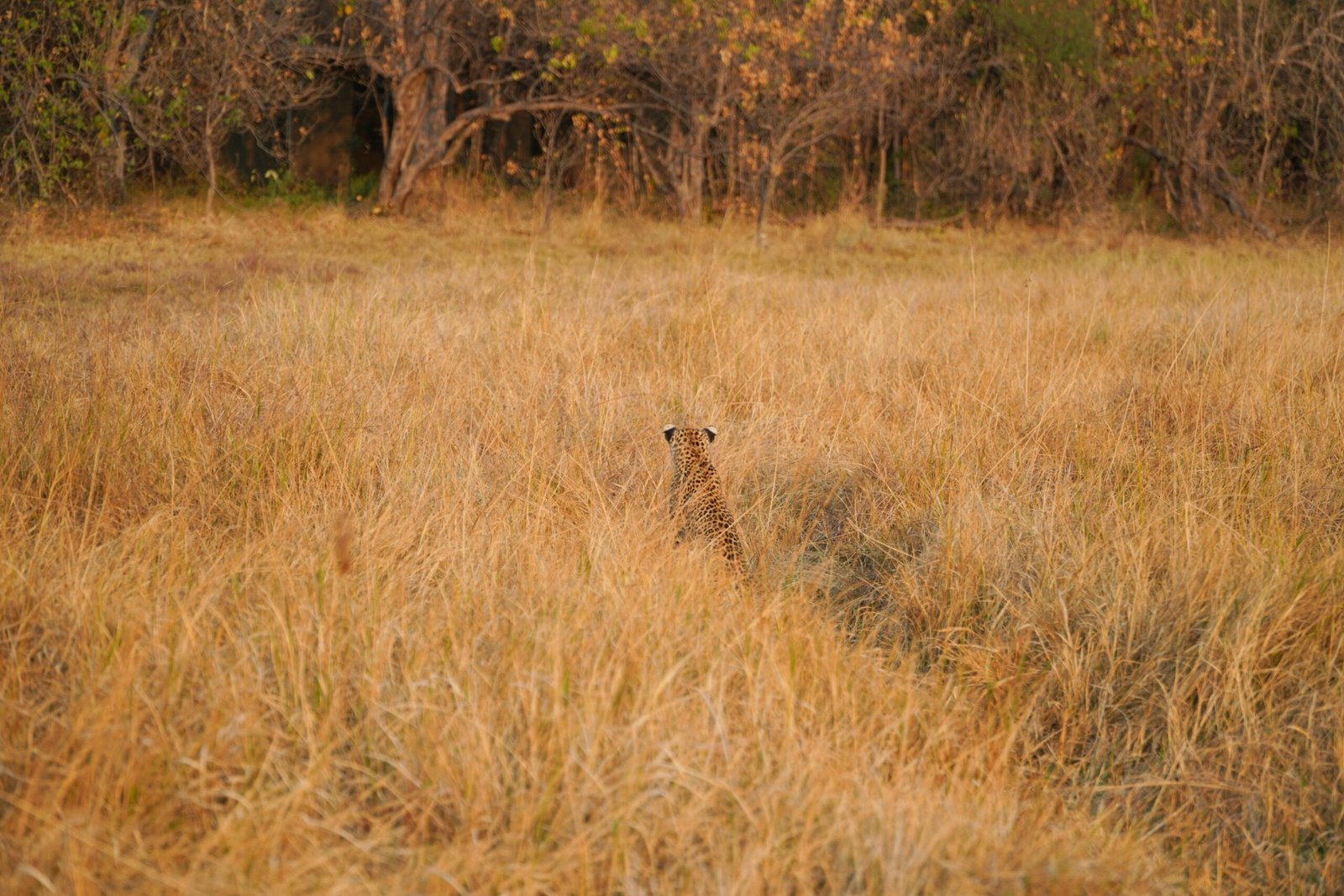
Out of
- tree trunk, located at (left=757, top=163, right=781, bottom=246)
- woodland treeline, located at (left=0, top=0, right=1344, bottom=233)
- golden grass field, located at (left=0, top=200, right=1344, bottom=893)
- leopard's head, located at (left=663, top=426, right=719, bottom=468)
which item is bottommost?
golden grass field, located at (left=0, top=200, right=1344, bottom=893)

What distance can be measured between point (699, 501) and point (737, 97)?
9.60 m

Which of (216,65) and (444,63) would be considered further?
(444,63)

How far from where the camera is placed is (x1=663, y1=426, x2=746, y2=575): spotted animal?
3.74 m

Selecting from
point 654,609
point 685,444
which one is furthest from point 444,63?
point 654,609

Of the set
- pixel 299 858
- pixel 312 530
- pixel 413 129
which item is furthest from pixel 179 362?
pixel 413 129

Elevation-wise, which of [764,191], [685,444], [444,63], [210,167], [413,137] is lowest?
[685,444]

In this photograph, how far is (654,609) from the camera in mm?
2955

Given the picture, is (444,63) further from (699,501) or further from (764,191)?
(699,501)

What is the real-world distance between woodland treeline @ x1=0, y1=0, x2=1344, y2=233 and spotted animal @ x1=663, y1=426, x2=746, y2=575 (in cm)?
794

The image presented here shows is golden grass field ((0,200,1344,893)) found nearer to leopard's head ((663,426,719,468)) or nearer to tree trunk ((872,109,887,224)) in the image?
leopard's head ((663,426,719,468))

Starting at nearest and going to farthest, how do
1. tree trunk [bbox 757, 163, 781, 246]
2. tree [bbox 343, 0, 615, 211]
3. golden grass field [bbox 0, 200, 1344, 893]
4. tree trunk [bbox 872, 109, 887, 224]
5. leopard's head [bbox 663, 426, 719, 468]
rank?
1. golden grass field [bbox 0, 200, 1344, 893]
2. leopard's head [bbox 663, 426, 719, 468]
3. tree [bbox 343, 0, 615, 211]
4. tree trunk [bbox 757, 163, 781, 246]
5. tree trunk [bbox 872, 109, 887, 224]

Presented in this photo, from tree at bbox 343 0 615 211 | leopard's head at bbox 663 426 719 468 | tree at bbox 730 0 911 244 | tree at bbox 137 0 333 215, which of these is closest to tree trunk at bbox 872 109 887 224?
tree at bbox 730 0 911 244

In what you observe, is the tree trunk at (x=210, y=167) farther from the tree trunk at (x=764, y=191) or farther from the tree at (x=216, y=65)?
the tree trunk at (x=764, y=191)

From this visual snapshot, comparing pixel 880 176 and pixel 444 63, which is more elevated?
pixel 444 63
